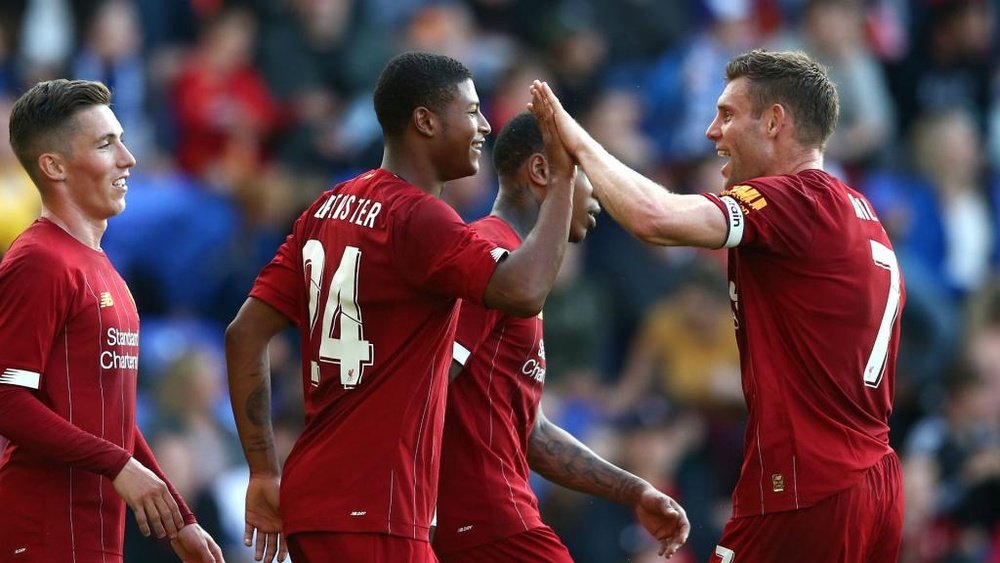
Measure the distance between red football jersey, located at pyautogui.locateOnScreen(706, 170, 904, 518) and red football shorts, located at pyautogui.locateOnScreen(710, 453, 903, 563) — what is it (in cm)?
5

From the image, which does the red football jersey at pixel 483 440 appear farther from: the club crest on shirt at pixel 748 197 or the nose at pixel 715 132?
the club crest on shirt at pixel 748 197

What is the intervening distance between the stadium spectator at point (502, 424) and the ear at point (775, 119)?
985 mm

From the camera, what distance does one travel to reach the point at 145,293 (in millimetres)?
13156

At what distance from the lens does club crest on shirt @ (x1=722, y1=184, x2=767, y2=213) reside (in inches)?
267

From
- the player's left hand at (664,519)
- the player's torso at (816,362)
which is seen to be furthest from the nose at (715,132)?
the player's left hand at (664,519)

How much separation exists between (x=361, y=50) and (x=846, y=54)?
4.46m

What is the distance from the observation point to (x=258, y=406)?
7.11 m

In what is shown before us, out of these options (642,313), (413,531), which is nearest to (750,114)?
(413,531)

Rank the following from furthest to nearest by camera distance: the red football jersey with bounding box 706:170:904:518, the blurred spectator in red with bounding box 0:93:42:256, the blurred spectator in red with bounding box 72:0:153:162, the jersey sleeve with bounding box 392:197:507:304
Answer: the blurred spectator in red with bounding box 72:0:153:162 → the blurred spectator in red with bounding box 0:93:42:256 → the red football jersey with bounding box 706:170:904:518 → the jersey sleeve with bounding box 392:197:507:304

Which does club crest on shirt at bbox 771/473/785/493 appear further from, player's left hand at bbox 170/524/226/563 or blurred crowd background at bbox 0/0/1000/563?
blurred crowd background at bbox 0/0/1000/563

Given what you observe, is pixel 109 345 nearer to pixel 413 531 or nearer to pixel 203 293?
pixel 413 531

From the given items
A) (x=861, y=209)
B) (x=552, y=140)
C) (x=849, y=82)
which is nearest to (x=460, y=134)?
(x=552, y=140)

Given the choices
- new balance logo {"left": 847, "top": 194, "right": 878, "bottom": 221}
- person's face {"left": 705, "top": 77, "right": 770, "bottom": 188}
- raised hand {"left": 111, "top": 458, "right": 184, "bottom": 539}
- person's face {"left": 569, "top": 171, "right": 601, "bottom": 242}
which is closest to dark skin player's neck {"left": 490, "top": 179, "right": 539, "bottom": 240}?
person's face {"left": 569, "top": 171, "right": 601, "bottom": 242}

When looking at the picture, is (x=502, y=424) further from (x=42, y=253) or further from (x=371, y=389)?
(x=42, y=253)
